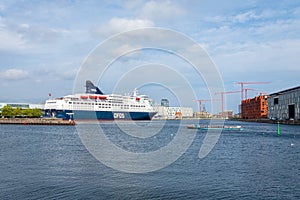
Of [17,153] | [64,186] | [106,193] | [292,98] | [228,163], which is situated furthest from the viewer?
[292,98]

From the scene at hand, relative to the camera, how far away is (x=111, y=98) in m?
69.4

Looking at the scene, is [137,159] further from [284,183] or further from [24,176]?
[284,183]

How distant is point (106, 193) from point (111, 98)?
195 ft

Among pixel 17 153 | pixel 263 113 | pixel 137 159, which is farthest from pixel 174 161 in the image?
pixel 263 113

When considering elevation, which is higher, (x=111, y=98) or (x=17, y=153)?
(x=111, y=98)

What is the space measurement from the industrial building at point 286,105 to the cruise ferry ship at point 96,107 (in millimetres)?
27011

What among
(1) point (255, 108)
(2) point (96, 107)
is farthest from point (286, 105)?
(2) point (96, 107)

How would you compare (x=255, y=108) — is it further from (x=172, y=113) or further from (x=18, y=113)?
(x=18, y=113)

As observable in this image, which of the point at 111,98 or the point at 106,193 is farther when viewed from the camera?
the point at 111,98

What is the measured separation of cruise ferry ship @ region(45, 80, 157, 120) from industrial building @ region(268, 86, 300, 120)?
88.6ft

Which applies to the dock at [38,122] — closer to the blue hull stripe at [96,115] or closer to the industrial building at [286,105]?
the blue hull stripe at [96,115]

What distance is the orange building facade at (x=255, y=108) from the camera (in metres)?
91.5

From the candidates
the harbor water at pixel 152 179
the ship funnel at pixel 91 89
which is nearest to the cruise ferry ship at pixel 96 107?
the ship funnel at pixel 91 89

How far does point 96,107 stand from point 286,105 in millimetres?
34983
